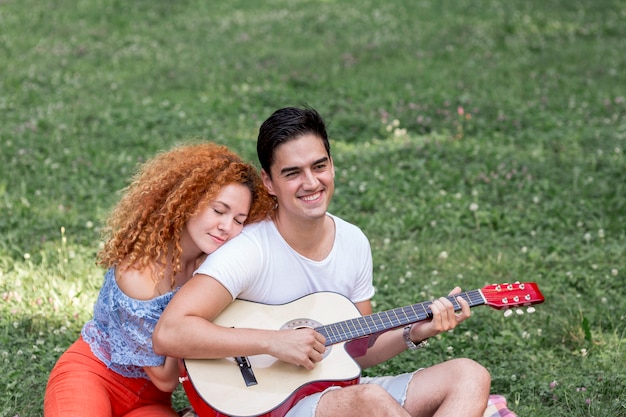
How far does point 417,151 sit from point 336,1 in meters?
6.73

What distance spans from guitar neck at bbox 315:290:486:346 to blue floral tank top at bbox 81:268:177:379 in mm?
725

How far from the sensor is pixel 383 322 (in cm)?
345

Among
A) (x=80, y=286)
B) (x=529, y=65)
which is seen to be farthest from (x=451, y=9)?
(x=80, y=286)

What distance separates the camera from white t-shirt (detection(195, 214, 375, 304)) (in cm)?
342

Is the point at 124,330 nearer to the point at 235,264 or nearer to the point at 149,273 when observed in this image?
the point at 149,273

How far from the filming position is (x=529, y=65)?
32.8ft

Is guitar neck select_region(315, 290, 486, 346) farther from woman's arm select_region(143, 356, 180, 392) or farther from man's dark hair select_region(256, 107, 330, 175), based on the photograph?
man's dark hair select_region(256, 107, 330, 175)

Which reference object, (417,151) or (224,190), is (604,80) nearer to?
(417,151)

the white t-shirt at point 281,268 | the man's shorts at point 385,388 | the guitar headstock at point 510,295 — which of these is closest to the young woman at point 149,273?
the white t-shirt at point 281,268

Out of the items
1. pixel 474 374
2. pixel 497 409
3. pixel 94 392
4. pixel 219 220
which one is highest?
pixel 219 220

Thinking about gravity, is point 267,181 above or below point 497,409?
above

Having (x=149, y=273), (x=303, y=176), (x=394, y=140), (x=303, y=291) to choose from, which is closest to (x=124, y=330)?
(x=149, y=273)

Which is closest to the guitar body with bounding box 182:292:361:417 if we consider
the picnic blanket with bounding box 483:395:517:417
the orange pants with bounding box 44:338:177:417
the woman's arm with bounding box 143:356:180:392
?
the woman's arm with bounding box 143:356:180:392

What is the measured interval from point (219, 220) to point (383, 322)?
2.76 ft
